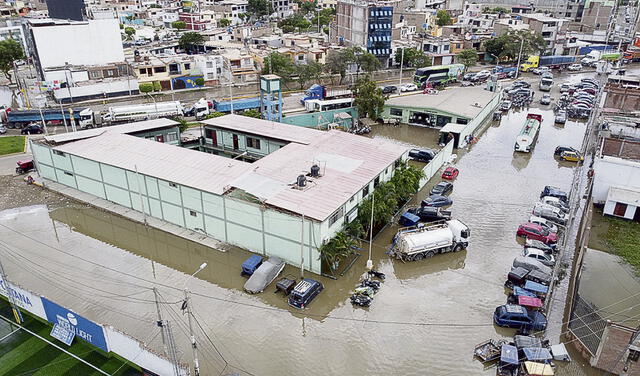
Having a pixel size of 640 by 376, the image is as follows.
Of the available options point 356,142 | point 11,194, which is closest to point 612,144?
point 356,142

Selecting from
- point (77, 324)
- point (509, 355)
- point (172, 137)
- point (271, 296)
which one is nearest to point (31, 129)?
point (172, 137)

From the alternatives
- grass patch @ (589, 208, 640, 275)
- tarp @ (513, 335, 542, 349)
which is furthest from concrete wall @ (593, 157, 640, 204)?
tarp @ (513, 335, 542, 349)

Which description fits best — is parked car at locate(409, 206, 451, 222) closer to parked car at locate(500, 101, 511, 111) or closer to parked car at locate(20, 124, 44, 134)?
parked car at locate(500, 101, 511, 111)

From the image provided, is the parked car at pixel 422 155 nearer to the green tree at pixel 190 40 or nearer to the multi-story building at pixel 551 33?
the green tree at pixel 190 40

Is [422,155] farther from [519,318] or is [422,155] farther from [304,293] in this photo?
[304,293]

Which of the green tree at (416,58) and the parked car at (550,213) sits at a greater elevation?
the green tree at (416,58)

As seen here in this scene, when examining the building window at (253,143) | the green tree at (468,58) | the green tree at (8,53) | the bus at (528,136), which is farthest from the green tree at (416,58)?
the green tree at (8,53)
